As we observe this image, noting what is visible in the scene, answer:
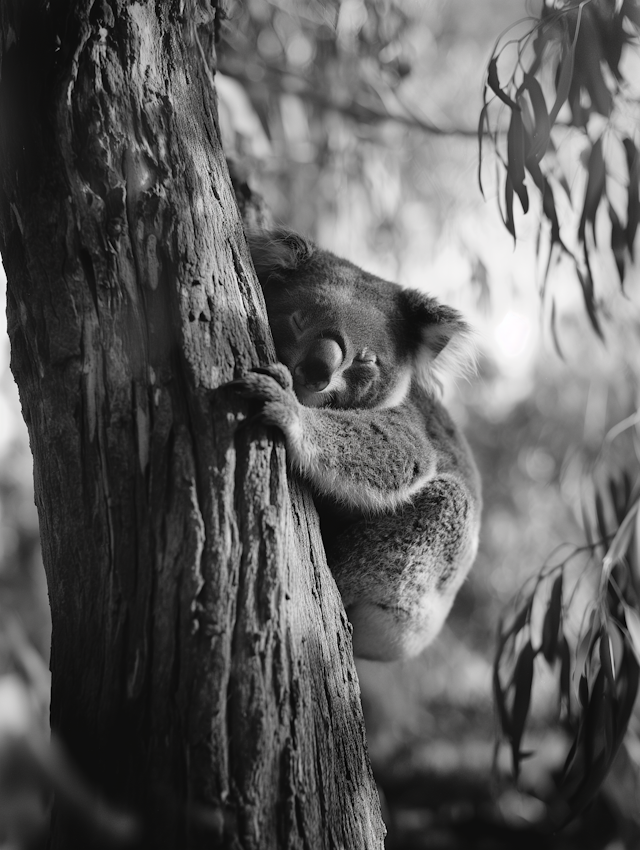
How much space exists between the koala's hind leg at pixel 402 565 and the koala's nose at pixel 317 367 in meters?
0.45

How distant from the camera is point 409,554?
7.39ft

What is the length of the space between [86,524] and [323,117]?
384 centimetres

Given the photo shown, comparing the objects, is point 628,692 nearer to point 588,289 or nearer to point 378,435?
point 378,435

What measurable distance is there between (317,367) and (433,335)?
656 millimetres

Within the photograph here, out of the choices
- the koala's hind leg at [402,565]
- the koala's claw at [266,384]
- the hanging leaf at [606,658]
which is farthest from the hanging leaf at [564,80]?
the hanging leaf at [606,658]

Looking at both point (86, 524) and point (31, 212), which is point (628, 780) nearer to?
point (86, 524)

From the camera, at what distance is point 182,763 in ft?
3.85

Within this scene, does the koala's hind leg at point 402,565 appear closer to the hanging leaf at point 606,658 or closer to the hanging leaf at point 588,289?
the hanging leaf at point 606,658

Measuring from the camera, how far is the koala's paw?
138 cm

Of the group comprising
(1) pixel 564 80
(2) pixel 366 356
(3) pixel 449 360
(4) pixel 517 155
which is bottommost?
(2) pixel 366 356

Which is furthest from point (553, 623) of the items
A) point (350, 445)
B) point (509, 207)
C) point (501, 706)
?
point (509, 207)

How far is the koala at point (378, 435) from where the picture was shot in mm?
2016

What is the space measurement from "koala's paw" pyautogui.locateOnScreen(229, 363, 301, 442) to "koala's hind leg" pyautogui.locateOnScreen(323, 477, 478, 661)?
74 cm

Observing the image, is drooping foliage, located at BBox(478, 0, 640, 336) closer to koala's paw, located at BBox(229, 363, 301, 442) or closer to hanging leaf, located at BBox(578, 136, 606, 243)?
hanging leaf, located at BBox(578, 136, 606, 243)
